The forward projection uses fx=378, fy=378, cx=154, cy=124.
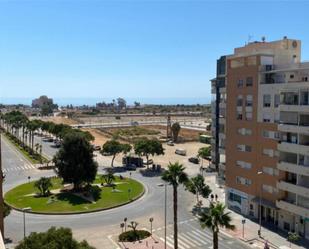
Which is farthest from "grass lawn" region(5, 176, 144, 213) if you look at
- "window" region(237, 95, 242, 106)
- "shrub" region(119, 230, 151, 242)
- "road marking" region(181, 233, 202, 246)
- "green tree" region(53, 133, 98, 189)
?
"window" region(237, 95, 242, 106)

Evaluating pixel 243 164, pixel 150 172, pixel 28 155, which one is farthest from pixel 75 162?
Result: pixel 28 155

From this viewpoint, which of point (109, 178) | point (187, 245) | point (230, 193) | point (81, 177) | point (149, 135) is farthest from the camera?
point (149, 135)

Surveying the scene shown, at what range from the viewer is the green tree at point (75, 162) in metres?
73.5

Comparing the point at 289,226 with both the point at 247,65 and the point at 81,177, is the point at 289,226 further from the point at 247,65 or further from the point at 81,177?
the point at 81,177

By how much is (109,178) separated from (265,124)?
37531 millimetres

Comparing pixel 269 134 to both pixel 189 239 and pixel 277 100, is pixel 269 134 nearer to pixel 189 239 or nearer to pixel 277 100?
pixel 277 100

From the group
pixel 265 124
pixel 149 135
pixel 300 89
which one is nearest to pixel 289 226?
pixel 265 124

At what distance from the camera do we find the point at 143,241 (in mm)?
51750

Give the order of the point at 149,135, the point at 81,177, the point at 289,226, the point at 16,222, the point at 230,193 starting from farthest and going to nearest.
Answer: the point at 149,135, the point at 81,177, the point at 230,193, the point at 16,222, the point at 289,226

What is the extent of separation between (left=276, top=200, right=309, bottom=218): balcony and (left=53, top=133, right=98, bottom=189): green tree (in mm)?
36612

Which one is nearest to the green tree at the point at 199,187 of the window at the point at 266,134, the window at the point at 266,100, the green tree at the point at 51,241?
the window at the point at 266,134

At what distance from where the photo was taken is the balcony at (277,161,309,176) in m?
50.8

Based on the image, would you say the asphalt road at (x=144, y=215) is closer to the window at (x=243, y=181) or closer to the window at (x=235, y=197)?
the window at (x=235, y=197)

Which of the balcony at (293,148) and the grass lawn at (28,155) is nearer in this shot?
the balcony at (293,148)
